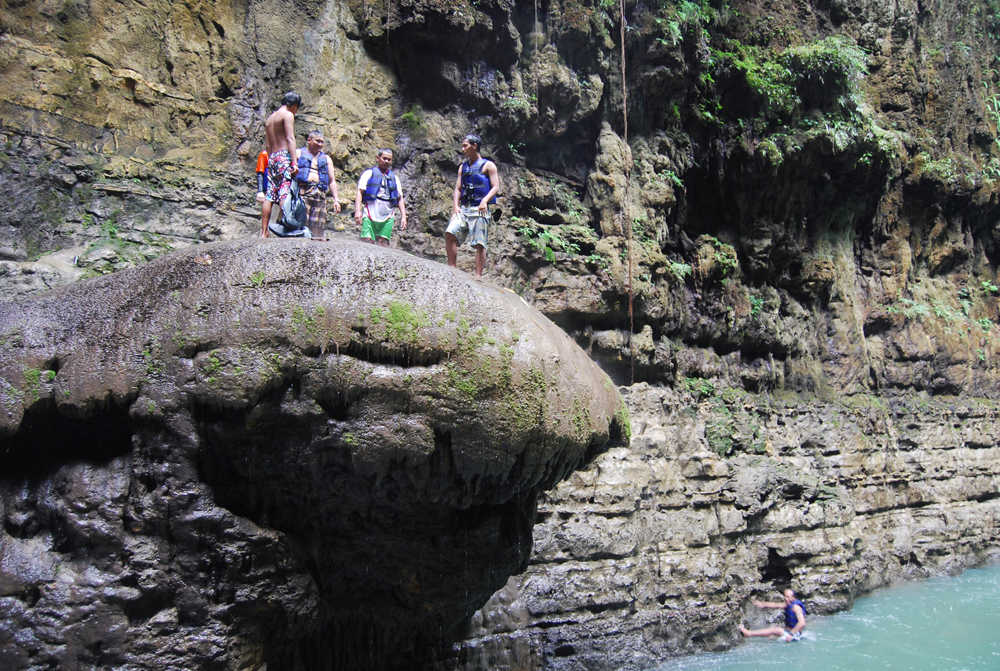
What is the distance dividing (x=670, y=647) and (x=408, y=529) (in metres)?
4.49

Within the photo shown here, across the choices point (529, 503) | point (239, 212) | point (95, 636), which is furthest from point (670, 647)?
point (239, 212)

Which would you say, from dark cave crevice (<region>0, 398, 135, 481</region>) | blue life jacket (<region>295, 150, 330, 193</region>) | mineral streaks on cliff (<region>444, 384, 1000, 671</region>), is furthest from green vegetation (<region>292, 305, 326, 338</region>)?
mineral streaks on cliff (<region>444, 384, 1000, 671</region>)

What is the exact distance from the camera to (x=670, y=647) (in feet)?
25.6

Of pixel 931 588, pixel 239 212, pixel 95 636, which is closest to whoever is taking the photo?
pixel 95 636

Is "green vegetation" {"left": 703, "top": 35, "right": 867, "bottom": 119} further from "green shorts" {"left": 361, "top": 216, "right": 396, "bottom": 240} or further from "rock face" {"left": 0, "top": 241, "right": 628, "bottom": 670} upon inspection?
"rock face" {"left": 0, "top": 241, "right": 628, "bottom": 670}

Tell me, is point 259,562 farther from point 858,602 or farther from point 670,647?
point 858,602

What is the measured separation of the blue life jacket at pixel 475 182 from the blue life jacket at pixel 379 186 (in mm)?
715

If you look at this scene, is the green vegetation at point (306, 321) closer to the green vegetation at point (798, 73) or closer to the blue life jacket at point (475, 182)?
the blue life jacket at point (475, 182)

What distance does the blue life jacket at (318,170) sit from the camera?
18.7 feet

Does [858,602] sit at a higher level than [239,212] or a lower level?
lower

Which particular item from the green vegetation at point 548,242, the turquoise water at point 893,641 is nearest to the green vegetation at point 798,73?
the green vegetation at point 548,242

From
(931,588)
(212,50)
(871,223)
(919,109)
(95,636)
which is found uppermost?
(919,109)

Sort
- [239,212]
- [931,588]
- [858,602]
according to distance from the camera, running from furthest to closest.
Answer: [931,588] < [858,602] < [239,212]

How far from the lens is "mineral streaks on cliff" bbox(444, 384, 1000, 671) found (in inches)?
286
